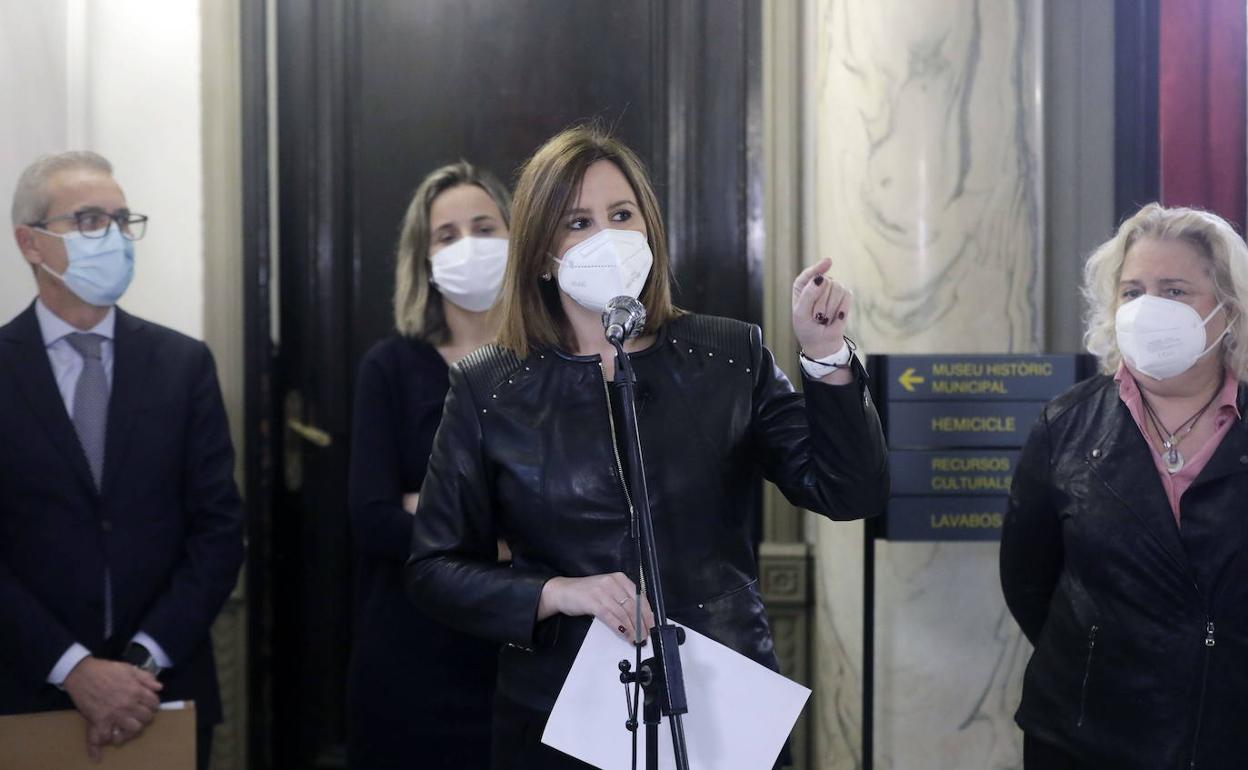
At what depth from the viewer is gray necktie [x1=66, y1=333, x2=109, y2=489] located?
275cm

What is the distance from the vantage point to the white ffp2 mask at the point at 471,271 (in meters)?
3.08

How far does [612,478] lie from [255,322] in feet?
7.95

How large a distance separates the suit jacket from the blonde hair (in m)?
1.91

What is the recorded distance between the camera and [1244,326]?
241 cm

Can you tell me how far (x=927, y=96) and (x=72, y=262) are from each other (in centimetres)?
210

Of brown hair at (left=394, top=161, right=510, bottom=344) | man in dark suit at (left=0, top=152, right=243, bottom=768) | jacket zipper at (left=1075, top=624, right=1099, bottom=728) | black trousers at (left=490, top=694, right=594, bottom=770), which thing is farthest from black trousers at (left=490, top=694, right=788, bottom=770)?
brown hair at (left=394, top=161, right=510, bottom=344)

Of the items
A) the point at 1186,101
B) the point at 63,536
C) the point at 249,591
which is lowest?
the point at 249,591

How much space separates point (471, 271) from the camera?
3.08 metres

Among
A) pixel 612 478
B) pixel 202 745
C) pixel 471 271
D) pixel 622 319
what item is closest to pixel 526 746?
pixel 612 478

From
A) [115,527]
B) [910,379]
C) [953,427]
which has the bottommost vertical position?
[115,527]

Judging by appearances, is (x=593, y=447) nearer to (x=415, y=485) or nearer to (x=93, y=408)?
(x=415, y=485)

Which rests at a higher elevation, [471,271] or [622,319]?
[471,271]

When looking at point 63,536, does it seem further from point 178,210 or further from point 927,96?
point 927,96

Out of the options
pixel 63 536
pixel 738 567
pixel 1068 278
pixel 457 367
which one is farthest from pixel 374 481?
pixel 1068 278
